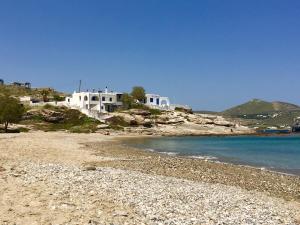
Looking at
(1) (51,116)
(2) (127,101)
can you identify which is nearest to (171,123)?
(2) (127,101)

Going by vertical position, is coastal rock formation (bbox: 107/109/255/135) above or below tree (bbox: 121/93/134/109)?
below

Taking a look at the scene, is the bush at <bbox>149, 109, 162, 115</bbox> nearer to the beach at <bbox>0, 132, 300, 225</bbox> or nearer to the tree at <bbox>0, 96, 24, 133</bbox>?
the tree at <bbox>0, 96, 24, 133</bbox>

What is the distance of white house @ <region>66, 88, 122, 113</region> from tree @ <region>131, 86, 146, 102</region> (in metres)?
11.5

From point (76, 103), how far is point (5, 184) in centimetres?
12688

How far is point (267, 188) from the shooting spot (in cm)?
2602

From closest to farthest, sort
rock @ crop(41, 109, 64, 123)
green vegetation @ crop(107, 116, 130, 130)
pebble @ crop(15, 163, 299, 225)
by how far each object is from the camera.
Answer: pebble @ crop(15, 163, 299, 225) < rock @ crop(41, 109, 64, 123) < green vegetation @ crop(107, 116, 130, 130)

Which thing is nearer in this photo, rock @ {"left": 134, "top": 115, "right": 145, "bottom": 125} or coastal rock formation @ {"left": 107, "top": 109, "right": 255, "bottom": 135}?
coastal rock formation @ {"left": 107, "top": 109, "right": 255, "bottom": 135}

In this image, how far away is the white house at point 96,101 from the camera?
468 feet

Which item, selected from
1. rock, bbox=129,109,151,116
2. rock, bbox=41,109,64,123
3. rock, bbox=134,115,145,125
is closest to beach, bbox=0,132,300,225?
rock, bbox=41,109,64,123

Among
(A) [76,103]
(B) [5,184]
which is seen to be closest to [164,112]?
(A) [76,103]

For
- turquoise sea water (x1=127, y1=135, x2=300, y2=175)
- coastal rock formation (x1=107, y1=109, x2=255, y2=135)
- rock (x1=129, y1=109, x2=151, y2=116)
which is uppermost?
rock (x1=129, y1=109, x2=151, y2=116)

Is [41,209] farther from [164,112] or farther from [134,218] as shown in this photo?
[164,112]

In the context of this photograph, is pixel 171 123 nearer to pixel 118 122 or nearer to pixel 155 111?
pixel 155 111

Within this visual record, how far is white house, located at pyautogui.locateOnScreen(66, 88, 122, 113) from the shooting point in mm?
142625
